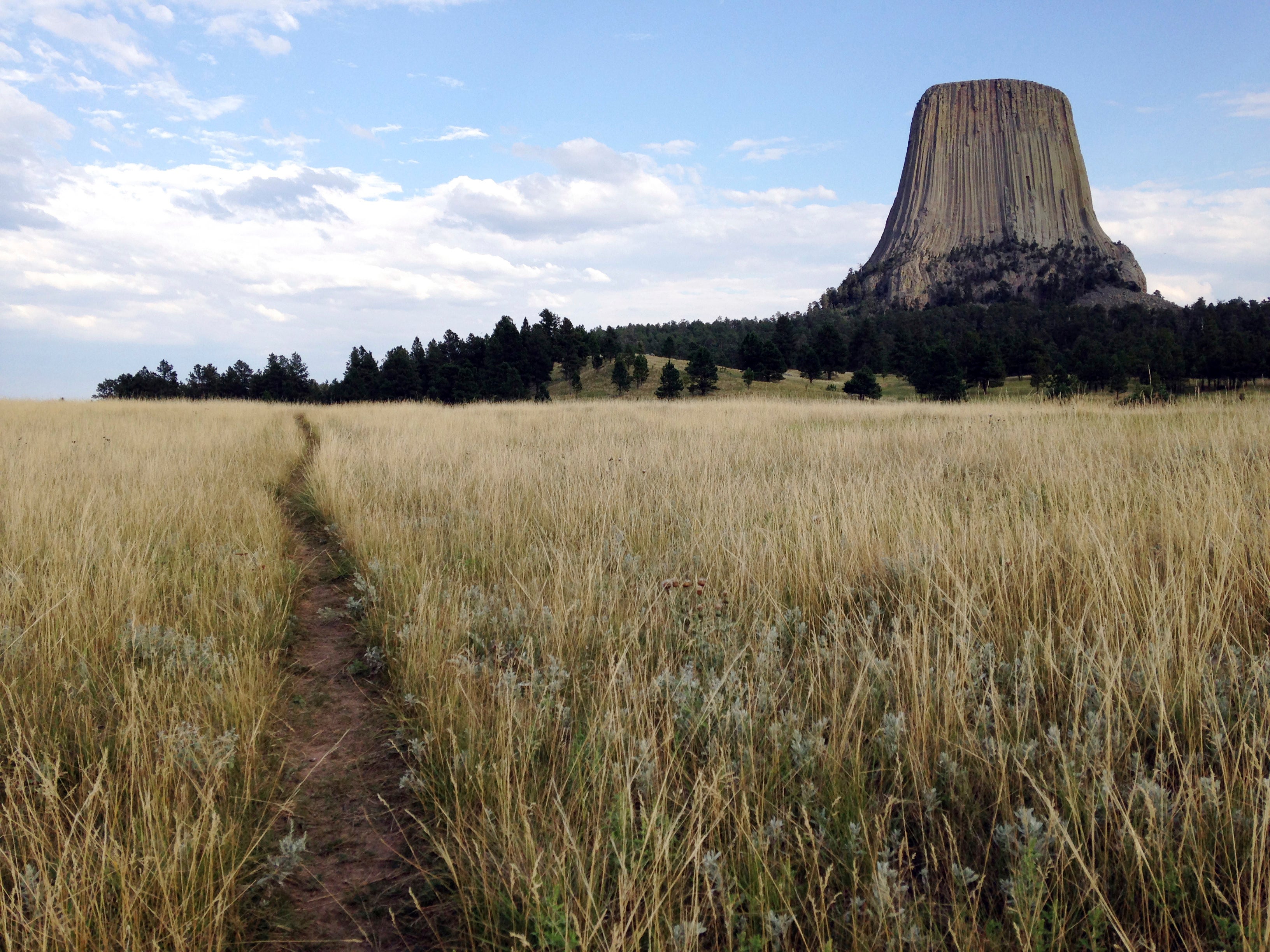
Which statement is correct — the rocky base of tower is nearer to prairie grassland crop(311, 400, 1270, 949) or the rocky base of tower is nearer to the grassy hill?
the grassy hill

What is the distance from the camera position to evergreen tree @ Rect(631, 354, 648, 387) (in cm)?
5453

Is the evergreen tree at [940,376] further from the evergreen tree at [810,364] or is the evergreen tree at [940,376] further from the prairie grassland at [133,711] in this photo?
the prairie grassland at [133,711]

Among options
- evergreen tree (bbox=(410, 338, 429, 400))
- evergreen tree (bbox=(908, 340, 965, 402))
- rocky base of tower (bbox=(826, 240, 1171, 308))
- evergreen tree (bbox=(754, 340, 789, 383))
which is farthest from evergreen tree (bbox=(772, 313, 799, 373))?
rocky base of tower (bbox=(826, 240, 1171, 308))

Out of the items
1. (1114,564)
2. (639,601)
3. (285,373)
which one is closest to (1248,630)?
(1114,564)

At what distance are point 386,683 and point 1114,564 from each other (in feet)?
12.2

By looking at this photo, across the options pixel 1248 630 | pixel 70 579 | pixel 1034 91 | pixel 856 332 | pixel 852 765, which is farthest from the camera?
pixel 1034 91

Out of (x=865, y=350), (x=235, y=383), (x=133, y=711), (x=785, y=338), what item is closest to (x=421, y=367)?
(x=235, y=383)

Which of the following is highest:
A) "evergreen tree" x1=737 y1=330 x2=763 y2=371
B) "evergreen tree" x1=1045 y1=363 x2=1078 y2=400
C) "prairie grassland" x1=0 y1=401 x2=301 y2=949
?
"evergreen tree" x1=737 y1=330 x2=763 y2=371

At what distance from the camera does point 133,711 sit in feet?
7.30

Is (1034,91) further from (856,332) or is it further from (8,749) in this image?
(8,749)

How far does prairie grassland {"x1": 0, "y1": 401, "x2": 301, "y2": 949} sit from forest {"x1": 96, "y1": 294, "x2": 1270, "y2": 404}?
44174 millimetres

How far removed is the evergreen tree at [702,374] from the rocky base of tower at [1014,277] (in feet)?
315

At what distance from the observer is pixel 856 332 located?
7612 centimetres

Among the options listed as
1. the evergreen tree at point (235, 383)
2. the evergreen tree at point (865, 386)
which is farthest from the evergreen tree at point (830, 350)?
the evergreen tree at point (235, 383)
